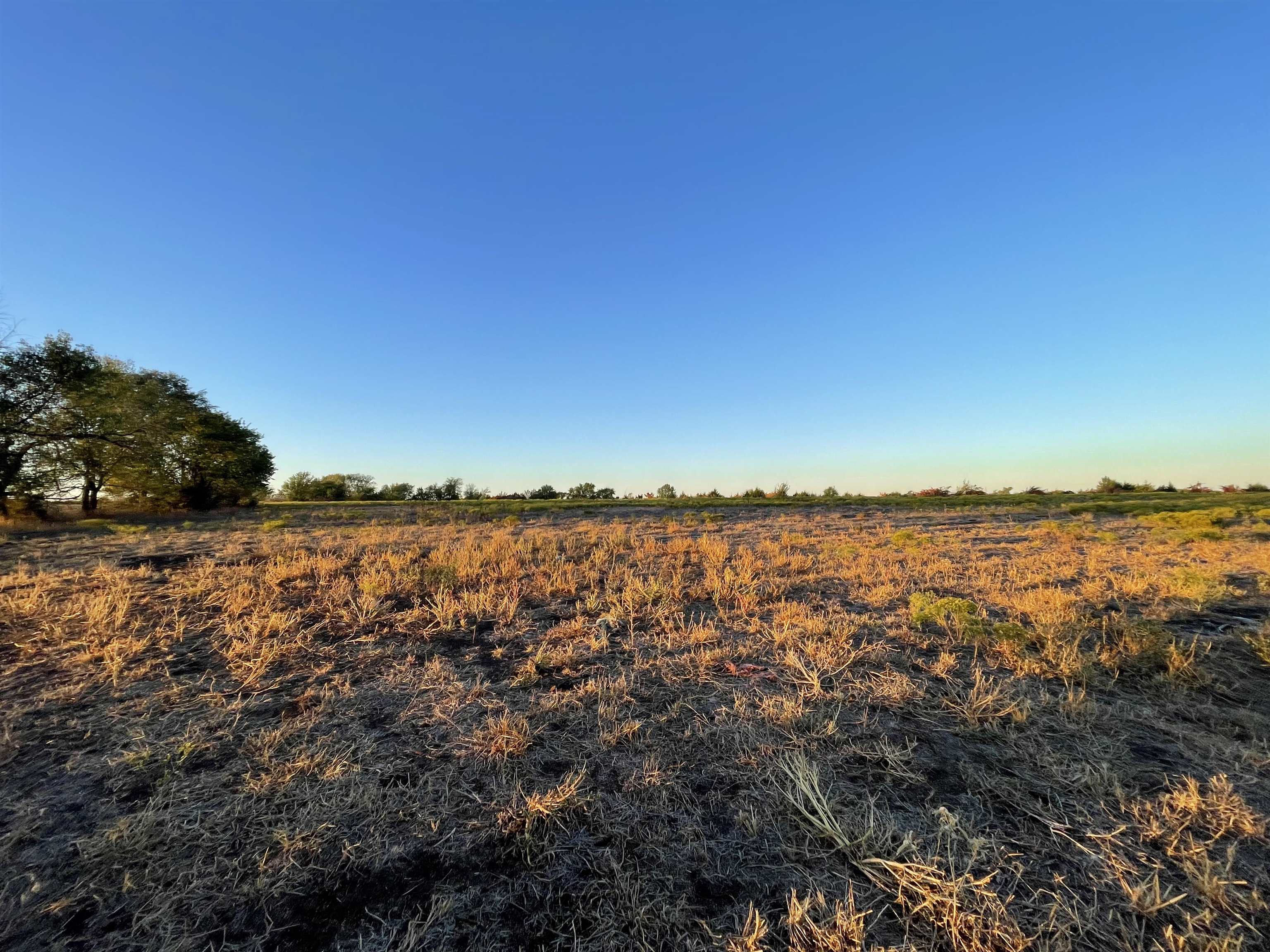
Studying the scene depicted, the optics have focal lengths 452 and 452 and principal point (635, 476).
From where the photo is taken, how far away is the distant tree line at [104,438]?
21.6 metres

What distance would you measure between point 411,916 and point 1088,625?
8.10 m

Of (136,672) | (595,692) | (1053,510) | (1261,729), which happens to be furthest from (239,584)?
(1053,510)

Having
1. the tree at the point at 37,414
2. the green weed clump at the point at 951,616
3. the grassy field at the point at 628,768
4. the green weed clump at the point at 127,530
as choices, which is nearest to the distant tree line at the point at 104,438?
the tree at the point at 37,414

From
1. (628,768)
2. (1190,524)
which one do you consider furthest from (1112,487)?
(628,768)

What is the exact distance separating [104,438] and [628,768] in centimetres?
3470

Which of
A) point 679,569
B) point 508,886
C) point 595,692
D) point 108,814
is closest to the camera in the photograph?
point 508,886

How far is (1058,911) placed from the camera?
6.98 feet

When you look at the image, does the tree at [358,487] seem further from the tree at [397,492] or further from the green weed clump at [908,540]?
the green weed clump at [908,540]

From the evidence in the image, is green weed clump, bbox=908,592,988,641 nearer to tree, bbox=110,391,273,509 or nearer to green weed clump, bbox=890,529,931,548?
green weed clump, bbox=890,529,931,548

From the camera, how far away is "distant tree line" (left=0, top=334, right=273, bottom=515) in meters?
21.6

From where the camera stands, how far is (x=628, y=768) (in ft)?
10.6

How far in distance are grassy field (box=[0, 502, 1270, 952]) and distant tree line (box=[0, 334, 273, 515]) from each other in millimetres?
24117

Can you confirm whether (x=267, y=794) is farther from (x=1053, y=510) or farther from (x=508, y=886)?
(x=1053, y=510)

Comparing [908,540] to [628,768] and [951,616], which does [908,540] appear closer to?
[951,616]
